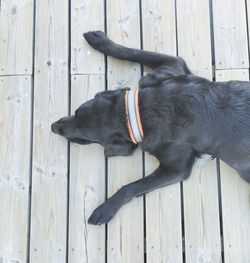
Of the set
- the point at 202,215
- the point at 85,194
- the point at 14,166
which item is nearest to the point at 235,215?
the point at 202,215

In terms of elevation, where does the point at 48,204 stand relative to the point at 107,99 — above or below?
below

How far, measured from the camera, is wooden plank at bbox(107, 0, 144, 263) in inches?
97.4

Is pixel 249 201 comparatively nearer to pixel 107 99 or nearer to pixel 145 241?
pixel 145 241

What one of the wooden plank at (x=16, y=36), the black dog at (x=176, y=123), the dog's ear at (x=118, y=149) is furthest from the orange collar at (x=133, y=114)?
the wooden plank at (x=16, y=36)

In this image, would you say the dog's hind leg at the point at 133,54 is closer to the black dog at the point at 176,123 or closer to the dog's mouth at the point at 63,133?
the black dog at the point at 176,123

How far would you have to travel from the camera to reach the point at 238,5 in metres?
2.74

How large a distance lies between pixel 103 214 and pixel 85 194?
0.17 m

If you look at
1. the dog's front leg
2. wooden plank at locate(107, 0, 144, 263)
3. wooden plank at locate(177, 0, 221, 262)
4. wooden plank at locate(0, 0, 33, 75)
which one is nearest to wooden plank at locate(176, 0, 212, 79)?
wooden plank at locate(177, 0, 221, 262)

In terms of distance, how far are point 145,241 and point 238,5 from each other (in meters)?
1.52

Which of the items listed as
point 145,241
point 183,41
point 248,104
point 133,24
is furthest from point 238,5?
point 145,241

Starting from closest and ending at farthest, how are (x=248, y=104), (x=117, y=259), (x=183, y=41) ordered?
(x=248, y=104)
(x=117, y=259)
(x=183, y=41)

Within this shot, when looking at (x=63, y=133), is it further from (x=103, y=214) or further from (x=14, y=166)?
(x=103, y=214)

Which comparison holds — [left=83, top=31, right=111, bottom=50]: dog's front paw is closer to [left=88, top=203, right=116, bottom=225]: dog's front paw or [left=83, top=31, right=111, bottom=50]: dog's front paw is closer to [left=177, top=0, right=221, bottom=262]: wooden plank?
[left=177, top=0, right=221, bottom=262]: wooden plank

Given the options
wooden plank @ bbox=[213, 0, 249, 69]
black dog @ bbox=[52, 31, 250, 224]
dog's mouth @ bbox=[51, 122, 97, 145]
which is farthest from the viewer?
wooden plank @ bbox=[213, 0, 249, 69]
